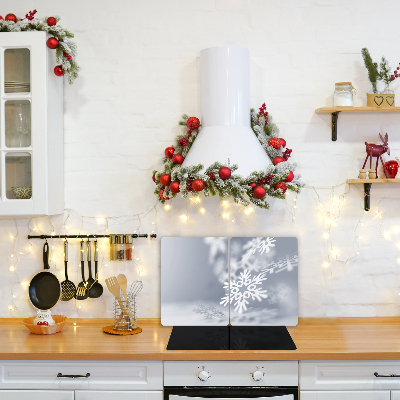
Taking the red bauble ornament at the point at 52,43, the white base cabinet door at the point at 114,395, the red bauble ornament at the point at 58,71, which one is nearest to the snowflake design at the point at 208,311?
the white base cabinet door at the point at 114,395

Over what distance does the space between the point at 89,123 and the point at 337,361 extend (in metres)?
1.70

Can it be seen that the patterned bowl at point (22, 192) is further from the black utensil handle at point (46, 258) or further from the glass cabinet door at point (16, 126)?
the black utensil handle at point (46, 258)

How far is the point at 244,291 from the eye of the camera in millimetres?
2318

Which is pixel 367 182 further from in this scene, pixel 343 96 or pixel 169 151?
pixel 169 151

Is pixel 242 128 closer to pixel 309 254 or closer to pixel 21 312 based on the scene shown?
pixel 309 254

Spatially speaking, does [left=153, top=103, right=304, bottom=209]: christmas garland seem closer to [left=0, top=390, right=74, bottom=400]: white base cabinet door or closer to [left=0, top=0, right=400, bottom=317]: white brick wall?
[left=0, top=0, right=400, bottom=317]: white brick wall

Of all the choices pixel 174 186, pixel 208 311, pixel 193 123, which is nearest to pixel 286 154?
pixel 193 123

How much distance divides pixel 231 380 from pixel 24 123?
1516 mm

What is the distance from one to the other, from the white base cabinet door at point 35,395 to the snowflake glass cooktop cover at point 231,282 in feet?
2.00

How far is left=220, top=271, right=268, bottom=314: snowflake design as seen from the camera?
91.2 inches

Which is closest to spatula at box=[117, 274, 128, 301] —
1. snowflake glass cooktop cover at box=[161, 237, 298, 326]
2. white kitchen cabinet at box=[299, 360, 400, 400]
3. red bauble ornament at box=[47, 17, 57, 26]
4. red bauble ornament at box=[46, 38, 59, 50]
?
snowflake glass cooktop cover at box=[161, 237, 298, 326]

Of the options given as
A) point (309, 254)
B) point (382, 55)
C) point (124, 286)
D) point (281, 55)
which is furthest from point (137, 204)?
point (382, 55)

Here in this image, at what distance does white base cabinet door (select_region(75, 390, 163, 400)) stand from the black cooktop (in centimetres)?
22

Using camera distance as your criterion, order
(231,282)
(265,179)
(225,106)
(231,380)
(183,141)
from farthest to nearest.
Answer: (231,282) < (183,141) < (225,106) < (265,179) < (231,380)
